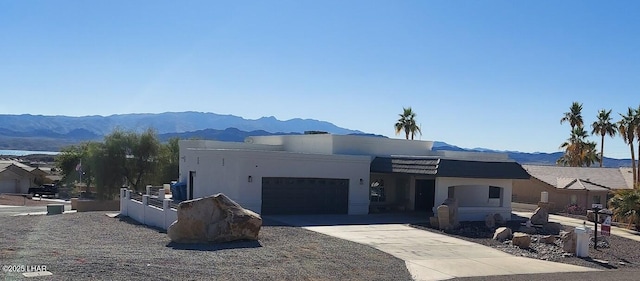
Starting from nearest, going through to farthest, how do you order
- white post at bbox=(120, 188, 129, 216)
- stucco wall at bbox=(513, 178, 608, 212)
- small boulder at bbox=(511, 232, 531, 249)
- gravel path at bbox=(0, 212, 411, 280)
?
gravel path at bbox=(0, 212, 411, 280), small boulder at bbox=(511, 232, 531, 249), white post at bbox=(120, 188, 129, 216), stucco wall at bbox=(513, 178, 608, 212)

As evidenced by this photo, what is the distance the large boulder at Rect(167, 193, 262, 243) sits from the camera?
1827 centimetres

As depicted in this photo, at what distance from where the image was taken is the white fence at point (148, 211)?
24447mm

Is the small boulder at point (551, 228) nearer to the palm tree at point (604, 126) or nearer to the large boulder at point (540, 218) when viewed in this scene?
the large boulder at point (540, 218)

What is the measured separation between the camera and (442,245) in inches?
827

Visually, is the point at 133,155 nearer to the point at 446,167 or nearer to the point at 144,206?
the point at 144,206

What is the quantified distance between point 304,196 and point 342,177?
2373mm

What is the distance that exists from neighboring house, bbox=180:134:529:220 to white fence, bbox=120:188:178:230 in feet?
9.08

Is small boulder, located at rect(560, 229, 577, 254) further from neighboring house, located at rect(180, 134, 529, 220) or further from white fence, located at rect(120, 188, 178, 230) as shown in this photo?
white fence, located at rect(120, 188, 178, 230)

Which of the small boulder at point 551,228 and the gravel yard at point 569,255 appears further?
Answer: the small boulder at point 551,228

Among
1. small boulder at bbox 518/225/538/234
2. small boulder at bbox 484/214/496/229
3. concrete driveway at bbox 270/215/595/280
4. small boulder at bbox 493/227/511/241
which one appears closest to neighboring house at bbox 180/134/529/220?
small boulder at bbox 484/214/496/229

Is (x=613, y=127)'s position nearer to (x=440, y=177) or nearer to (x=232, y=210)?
(x=440, y=177)

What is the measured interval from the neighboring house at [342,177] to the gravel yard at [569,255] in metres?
4.77

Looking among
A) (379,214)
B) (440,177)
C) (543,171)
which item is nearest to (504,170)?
(440,177)

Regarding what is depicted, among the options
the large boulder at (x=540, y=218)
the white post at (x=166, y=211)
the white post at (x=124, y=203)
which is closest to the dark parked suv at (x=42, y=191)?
the white post at (x=124, y=203)
